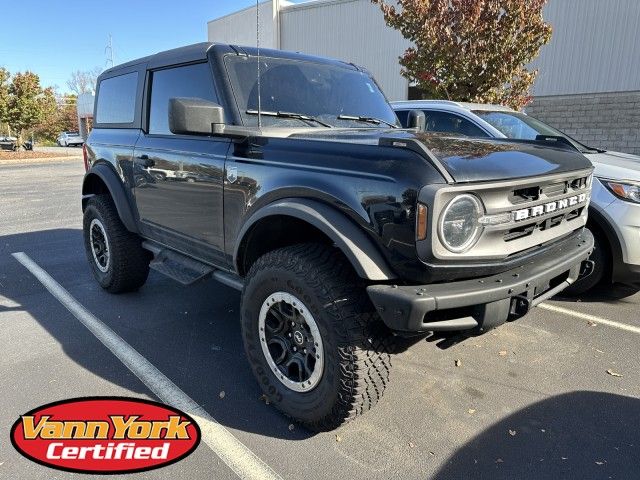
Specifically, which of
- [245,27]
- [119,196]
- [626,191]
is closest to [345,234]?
[119,196]

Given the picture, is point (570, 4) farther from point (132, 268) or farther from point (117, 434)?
point (117, 434)

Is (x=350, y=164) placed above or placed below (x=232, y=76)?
below

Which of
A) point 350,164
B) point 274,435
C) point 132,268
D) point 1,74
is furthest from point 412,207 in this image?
point 1,74

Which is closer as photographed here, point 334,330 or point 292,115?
point 334,330

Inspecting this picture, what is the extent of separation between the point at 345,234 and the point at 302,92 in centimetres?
157

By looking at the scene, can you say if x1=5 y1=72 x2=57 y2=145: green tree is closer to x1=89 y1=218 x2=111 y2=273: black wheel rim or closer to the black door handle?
x1=89 y1=218 x2=111 y2=273: black wheel rim

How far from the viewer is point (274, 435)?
258 centimetres

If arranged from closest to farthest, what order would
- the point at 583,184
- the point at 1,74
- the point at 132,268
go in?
the point at 583,184 → the point at 132,268 → the point at 1,74

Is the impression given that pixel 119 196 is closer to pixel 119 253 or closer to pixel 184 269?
pixel 119 253

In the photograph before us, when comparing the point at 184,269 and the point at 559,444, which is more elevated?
the point at 184,269

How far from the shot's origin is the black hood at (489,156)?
215 cm

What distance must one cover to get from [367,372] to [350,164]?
1.00 metres

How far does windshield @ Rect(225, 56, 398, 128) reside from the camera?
124 inches

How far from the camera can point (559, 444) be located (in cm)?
250
